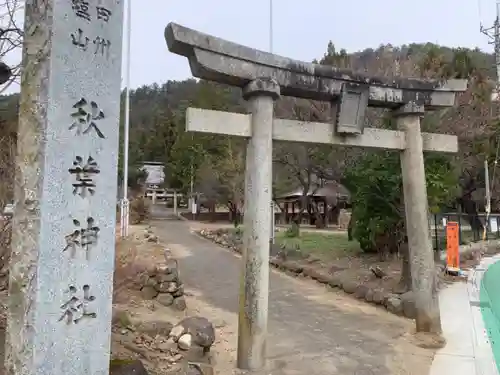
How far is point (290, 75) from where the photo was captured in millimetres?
Answer: 5172

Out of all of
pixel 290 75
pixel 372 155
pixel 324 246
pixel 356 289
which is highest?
pixel 290 75

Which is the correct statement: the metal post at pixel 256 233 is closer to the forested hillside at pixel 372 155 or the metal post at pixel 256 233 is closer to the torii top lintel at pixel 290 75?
the torii top lintel at pixel 290 75

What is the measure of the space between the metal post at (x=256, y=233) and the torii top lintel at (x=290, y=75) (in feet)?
0.80

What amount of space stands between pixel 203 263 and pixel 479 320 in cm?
818

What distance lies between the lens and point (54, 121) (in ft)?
7.51

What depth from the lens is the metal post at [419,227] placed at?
20.1 feet

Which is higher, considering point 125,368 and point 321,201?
point 321,201

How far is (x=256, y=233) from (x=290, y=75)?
1.97m

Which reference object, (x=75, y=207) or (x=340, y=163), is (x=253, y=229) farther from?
(x=340, y=163)

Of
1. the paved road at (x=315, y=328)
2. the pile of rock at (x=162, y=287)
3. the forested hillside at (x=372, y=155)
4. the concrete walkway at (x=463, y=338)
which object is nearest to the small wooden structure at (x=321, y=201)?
the forested hillside at (x=372, y=155)

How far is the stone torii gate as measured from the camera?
466 cm

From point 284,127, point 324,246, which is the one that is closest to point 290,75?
point 284,127

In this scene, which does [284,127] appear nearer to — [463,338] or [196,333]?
[196,333]

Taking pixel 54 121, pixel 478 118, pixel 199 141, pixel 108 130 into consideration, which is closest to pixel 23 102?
pixel 54 121
